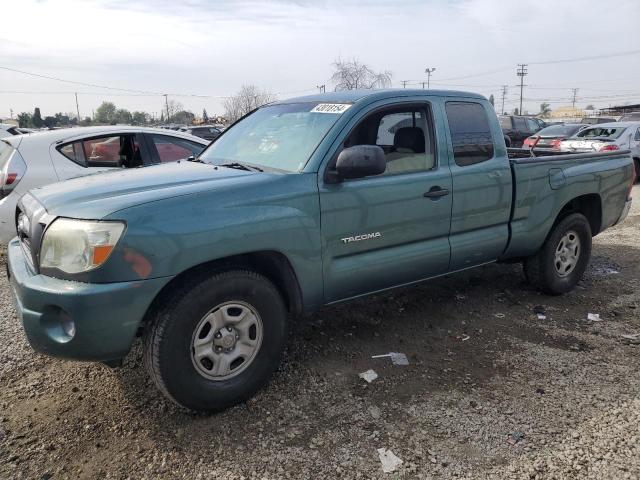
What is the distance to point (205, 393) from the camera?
9.39ft

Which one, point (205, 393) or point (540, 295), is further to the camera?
point (540, 295)

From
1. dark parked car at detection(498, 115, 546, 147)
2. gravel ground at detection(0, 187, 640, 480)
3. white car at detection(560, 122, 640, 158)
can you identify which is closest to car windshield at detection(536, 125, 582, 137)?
white car at detection(560, 122, 640, 158)

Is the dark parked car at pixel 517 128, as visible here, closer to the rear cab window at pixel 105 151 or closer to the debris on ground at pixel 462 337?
the rear cab window at pixel 105 151

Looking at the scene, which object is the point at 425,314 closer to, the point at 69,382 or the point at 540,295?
the point at 540,295

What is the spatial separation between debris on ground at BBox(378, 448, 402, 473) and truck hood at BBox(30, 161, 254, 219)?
5.45 feet

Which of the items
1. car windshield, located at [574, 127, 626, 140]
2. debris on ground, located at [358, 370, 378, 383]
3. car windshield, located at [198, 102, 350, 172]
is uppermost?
car windshield, located at [198, 102, 350, 172]

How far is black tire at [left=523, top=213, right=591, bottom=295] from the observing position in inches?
187

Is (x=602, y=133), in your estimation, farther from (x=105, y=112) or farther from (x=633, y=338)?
(x=105, y=112)

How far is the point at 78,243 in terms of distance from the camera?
2.54 m

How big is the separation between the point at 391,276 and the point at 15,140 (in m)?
4.62

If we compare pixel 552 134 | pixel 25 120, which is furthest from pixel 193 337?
pixel 25 120

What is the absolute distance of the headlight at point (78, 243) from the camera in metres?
2.50

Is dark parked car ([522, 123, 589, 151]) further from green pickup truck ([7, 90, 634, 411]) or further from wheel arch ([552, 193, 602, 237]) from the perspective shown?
green pickup truck ([7, 90, 634, 411])

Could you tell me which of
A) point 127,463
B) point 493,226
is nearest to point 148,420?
point 127,463
